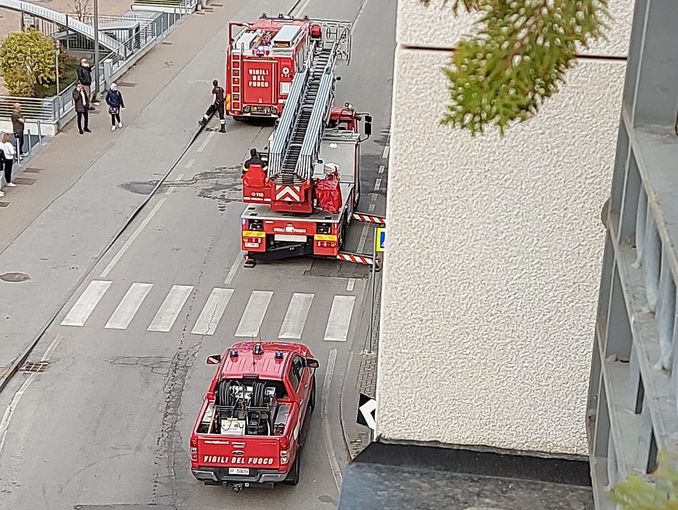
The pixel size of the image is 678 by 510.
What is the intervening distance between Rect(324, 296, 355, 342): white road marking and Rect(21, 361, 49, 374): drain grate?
14.0 feet

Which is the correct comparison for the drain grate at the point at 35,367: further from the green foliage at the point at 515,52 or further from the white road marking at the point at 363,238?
the green foliage at the point at 515,52

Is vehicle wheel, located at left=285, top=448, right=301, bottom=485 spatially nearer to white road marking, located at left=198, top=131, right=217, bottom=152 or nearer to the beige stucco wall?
the beige stucco wall

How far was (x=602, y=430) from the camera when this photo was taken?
5023mm

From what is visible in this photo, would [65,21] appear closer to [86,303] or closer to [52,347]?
[86,303]

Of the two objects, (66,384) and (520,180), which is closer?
(520,180)

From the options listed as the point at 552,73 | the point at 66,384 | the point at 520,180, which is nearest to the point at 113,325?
the point at 66,384

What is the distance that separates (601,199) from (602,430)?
1.40 m

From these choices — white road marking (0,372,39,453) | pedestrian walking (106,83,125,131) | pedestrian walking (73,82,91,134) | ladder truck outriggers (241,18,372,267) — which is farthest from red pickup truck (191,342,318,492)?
pedestrian walking (73,82,91,134)

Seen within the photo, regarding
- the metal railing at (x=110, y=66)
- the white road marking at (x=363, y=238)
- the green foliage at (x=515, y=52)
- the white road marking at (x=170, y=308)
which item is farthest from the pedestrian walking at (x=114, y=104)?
the green foliage at (x=515, y=52)

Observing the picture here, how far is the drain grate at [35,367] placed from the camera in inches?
682

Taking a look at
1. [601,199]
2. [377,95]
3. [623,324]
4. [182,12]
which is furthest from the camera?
[182,12]

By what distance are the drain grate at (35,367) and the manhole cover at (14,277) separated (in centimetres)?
337

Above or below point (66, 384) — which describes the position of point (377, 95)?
above

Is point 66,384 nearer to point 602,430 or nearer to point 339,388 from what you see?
point 339,388
